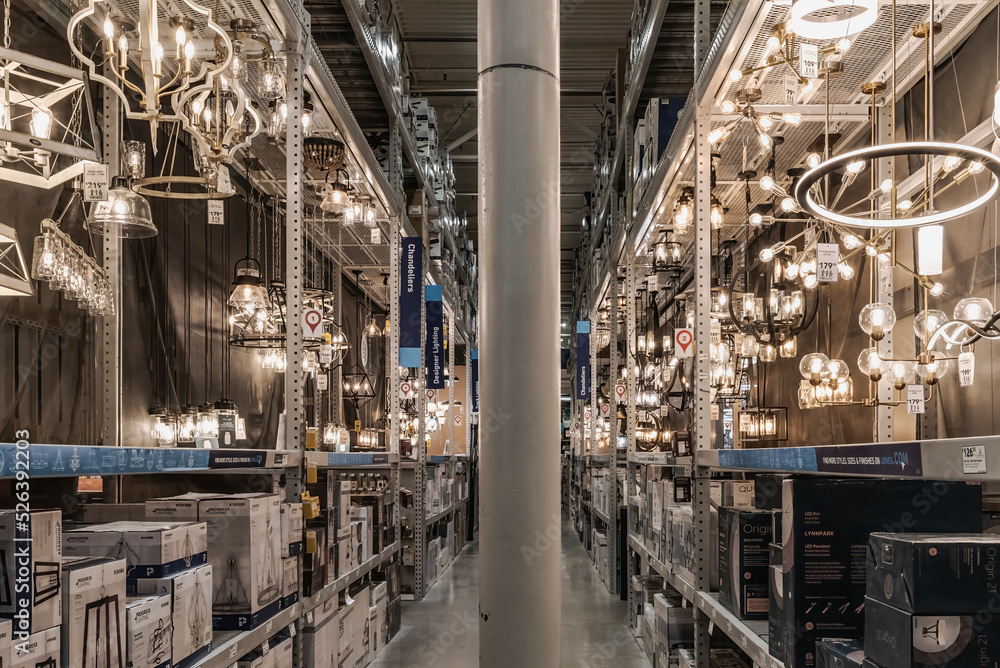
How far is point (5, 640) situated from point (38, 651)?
0.12m

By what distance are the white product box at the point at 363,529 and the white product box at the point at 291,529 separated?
4.55 ft

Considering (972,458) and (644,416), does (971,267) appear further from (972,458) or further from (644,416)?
(644,416)

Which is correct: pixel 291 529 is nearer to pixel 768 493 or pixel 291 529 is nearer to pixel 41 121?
pixel 41 121

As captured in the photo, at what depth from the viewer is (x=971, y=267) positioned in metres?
4.92

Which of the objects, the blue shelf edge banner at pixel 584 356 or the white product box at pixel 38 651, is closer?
the white product box at pixel 38 651

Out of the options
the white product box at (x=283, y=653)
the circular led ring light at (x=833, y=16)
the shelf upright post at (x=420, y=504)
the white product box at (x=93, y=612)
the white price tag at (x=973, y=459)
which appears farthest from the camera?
the shelf upright post at (x=420, y=504)

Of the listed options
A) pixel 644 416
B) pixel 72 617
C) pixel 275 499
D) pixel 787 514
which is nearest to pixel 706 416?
pixel 787 514

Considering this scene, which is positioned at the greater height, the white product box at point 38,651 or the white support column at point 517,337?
the white support column at point 517,337

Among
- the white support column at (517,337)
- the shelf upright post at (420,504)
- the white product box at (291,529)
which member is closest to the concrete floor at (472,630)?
the shelf upright post at (420,504)

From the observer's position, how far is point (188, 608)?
94.5 inches

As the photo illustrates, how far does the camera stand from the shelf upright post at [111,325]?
4070 mm

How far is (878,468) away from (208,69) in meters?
2.57

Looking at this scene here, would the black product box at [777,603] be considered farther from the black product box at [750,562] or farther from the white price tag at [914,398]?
the white price tag at [914,398]

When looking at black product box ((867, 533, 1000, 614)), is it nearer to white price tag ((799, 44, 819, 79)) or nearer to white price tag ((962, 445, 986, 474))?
white price tag ((962, 445, 986, 474))
